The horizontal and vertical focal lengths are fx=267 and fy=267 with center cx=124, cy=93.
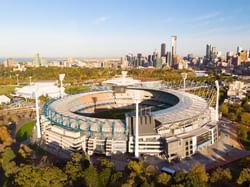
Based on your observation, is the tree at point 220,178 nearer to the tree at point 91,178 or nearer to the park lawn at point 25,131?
the tree at point 91,178

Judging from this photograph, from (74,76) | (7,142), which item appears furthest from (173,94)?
(74,76)

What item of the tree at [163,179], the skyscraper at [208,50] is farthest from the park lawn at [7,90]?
the skyscraper at [208,50]

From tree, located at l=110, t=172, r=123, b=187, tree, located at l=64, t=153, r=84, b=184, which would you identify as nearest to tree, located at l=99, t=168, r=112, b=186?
tree, located at l=110, t=172, r=123, b=187

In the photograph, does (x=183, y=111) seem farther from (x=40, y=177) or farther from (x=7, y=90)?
(x=7, y=90)

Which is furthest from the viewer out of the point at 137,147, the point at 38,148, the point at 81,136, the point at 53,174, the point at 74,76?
the point at 74,76

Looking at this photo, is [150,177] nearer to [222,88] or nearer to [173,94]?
[173,94]

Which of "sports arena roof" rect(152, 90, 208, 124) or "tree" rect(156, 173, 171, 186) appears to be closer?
"tree" rect(156, 173, 171, 186)

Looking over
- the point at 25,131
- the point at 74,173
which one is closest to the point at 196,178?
the point at 74,173

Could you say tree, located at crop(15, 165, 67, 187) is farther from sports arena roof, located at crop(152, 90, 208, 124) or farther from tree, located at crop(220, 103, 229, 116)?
tree, located at crop(220, 103, 229, 116)
